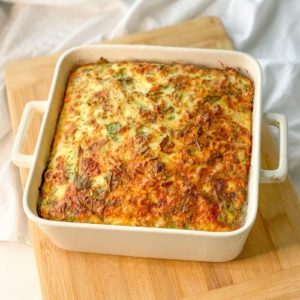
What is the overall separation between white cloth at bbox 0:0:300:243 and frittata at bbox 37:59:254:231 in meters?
0.41

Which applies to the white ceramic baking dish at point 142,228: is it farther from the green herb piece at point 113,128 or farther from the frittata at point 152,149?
the green herb piece at point 113,128

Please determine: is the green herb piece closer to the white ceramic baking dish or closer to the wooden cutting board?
the white ceramic baking dish

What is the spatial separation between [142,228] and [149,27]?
3.52ft

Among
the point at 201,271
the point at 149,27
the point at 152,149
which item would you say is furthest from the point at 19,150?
the point at 149,27

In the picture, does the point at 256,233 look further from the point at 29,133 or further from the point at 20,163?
the point at 29,133

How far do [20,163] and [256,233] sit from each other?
678 mm

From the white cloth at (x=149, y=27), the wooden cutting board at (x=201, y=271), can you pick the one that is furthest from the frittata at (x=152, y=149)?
the white cloth at (x=149, y=27)

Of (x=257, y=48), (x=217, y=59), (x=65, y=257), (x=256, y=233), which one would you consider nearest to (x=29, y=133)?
(x=65, y=257)

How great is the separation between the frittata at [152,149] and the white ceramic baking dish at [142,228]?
0.10 ft

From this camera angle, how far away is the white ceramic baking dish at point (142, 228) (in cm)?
120

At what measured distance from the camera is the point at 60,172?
133 centimetres

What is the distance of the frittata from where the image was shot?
1.25m

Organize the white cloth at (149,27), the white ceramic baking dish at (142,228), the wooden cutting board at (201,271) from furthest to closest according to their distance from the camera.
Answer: the white cloth at (149,27) < the wooden cutting board at (201,271) < the white ceramic baking dish at (142,228)

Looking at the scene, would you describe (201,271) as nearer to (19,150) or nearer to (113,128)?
(113,128)
